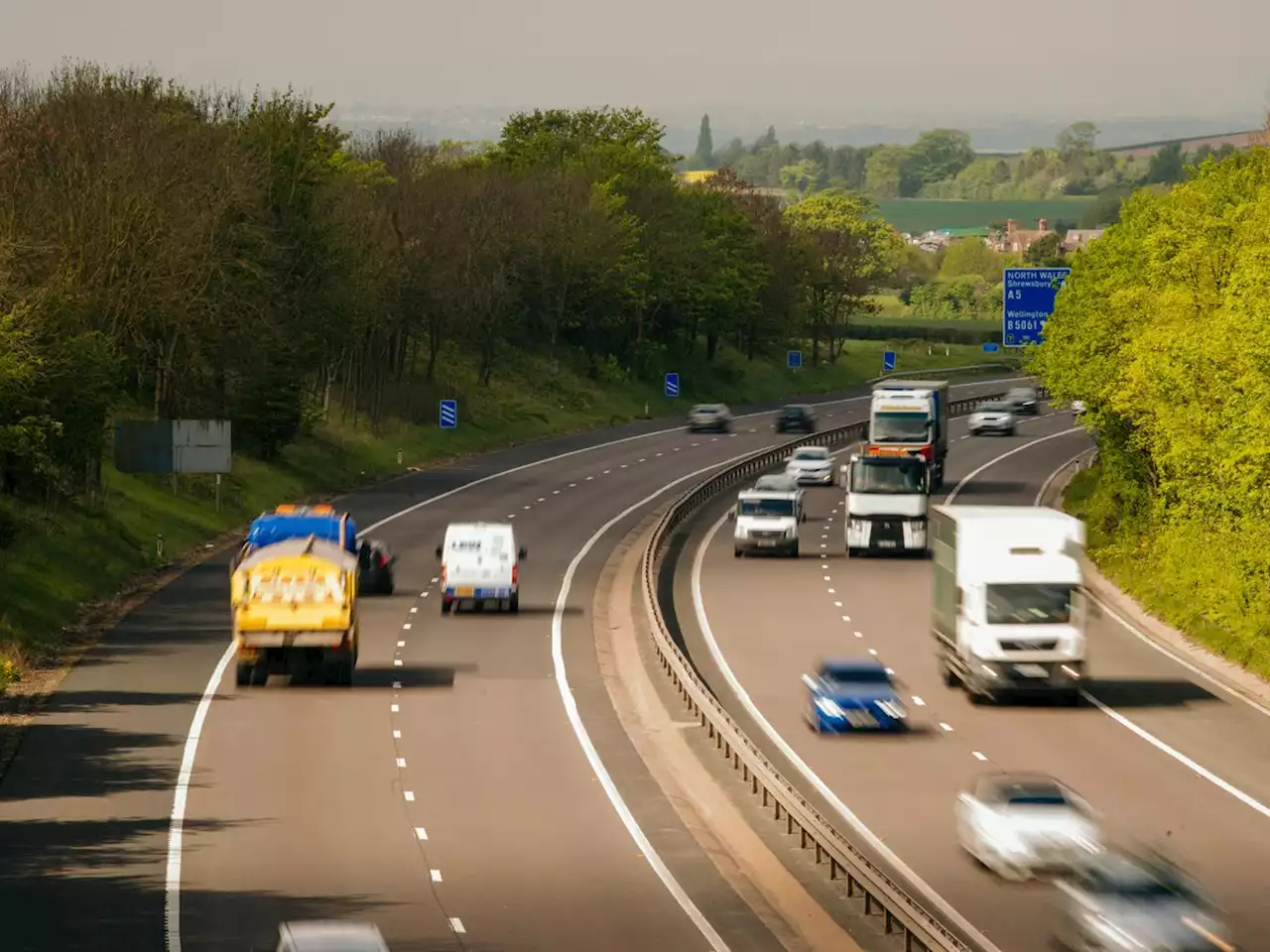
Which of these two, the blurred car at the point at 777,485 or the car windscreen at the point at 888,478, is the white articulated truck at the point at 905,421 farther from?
the car windscreen at the point at 888,478

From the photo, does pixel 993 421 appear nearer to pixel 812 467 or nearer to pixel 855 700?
pixel 812 467

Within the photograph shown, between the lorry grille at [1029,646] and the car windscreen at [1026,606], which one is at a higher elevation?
the car windscreen at [1026,606]

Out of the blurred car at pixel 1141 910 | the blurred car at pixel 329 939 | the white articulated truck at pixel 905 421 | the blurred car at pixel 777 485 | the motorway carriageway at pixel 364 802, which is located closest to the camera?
the blurred car at pixel 329 939

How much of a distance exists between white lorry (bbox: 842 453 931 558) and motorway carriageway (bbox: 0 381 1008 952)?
13534 millimetres

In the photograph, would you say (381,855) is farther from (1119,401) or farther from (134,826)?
(1119,401)

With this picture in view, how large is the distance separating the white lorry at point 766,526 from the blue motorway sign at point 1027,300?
24.9m

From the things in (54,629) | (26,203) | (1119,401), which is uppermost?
(26,203)

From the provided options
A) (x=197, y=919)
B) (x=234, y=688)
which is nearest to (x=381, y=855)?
(x=197, y=919)

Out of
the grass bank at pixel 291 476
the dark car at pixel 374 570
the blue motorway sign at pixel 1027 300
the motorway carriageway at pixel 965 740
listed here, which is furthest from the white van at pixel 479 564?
the blue motorway sign at pixel 1027 300

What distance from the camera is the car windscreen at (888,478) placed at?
251 ft

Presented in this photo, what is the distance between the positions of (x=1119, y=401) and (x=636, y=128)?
10867cm

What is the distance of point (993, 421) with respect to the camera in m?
128

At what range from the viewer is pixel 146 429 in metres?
80.5

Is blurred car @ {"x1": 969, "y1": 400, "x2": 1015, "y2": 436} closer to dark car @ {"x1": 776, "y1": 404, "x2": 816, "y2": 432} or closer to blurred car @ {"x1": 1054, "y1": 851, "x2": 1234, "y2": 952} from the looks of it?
dark car @ {"x1": 776, "y1": 404, "x2": 816, "y2": 432}
